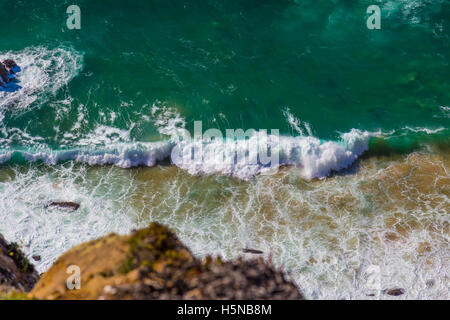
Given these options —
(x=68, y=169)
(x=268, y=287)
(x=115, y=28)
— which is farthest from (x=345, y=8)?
(x=268, y=287)

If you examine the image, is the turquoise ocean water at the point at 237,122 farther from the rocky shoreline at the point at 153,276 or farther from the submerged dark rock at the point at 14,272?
the rocky shoreline at the point at 153,276

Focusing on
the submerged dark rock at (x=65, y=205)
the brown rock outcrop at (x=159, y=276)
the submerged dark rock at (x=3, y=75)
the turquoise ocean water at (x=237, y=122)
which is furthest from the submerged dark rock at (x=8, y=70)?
the brown rock outcrop at (x=159, y=276)

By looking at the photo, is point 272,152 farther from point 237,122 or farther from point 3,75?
point 3,75

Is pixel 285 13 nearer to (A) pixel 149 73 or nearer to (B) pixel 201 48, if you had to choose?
(B) pixel 201 48

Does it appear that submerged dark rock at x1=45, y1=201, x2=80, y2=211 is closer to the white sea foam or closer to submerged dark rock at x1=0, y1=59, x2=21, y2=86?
the white sea foam
